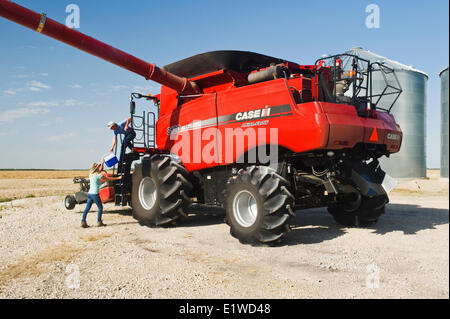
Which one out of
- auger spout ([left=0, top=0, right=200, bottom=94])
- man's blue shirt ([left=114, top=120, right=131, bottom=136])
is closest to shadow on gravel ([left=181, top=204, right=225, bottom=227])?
man's blue shirt ([left=114, top=120, right=131, bottom=136])

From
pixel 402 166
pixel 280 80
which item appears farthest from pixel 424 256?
Result: pixel 402 166

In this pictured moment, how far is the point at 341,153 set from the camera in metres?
6.38

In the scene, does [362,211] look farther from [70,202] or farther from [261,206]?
[70,202]

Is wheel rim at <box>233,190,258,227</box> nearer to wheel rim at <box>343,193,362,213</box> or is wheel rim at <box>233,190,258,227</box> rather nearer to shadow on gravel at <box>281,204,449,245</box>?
shadow on gravel at <box>281,204,449,245</box>

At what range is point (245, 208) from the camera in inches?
261

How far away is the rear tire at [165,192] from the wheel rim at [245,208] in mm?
1702

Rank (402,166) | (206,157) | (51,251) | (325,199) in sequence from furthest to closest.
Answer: (402,166), (206,157), (325,199), (51,251)

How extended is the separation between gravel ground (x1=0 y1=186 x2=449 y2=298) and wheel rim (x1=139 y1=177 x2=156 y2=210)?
646 millimetres

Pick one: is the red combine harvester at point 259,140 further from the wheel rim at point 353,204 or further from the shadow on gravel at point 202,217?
the shadow on gravel at point 202,217

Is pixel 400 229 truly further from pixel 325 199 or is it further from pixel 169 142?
pixel 169 142

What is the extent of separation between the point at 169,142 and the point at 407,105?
18.4 m

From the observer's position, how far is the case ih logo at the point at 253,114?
6.49 meters

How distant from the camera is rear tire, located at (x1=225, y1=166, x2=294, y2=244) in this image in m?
5.86

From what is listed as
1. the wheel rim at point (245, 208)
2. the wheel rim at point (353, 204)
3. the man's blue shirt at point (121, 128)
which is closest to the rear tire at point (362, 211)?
the wheel rim at point (353, 204)
